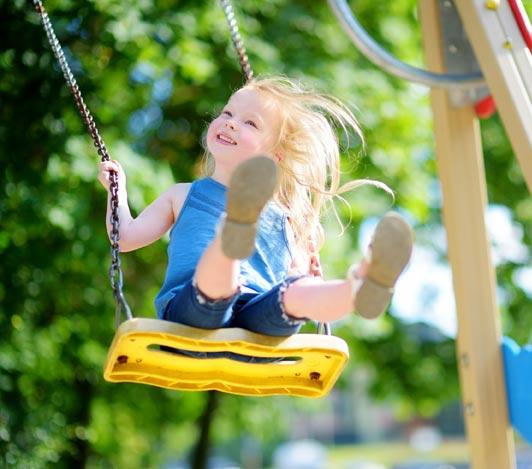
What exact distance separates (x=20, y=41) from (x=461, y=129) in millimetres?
3072

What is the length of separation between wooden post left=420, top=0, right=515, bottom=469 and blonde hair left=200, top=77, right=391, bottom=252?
1031mm

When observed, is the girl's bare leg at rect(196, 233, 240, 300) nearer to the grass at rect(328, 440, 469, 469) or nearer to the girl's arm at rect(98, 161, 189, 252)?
the girl's arm at rect(98, 161, 189, 252)

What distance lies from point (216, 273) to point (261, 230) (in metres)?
0.57

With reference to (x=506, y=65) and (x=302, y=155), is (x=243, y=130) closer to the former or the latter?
(x=302, y=155)

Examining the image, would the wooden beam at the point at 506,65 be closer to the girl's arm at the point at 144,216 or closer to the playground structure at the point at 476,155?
the playground structure at the point at 476,155

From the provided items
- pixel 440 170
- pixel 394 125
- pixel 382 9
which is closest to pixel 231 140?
pixel 440 170

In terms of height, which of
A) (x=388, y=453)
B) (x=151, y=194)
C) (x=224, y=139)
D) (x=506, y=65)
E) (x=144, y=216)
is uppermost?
(x=388, y=453)

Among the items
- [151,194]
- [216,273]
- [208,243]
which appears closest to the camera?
[216,273]

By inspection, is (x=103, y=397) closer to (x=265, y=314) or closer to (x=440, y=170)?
(x=440, y=170)

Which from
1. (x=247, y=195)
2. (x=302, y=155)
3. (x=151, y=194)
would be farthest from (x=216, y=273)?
(x=151, y=194)

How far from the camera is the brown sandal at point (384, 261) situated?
2.74 metres

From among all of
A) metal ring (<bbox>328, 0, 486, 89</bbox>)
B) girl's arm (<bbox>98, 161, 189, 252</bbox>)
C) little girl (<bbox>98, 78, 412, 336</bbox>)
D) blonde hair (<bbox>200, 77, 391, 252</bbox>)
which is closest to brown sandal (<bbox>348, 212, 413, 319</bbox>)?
little girl (<bbox>98, 78, 412, 336</bbox>)

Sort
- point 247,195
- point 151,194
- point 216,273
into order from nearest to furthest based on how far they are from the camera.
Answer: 1. point 247,195
2. point 216,273
3. point 151,194

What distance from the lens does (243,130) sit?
3508mm
